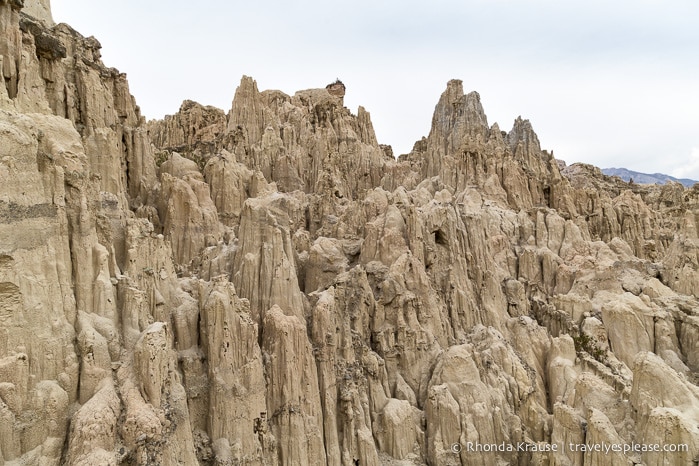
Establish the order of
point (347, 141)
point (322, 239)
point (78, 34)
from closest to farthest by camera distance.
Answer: point (78, 34), point (322, 239), point (347, 141)

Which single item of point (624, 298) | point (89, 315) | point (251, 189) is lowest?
point (624, 298)

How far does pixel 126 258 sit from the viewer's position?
17391 millimetres

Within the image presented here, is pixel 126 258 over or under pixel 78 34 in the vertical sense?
under

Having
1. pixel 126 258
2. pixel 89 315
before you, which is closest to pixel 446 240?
pixel 126 258

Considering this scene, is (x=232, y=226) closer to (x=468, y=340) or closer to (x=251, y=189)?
(x=251, y=189)

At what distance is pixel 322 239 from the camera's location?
2958 cm

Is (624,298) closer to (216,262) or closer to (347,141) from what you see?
(216,262)

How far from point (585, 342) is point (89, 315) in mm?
29451

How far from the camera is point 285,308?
22.5 meters

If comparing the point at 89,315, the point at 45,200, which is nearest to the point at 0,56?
the point at 45,200

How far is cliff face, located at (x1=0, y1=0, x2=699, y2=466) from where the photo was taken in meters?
13.8

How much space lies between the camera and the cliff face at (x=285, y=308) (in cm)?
1379

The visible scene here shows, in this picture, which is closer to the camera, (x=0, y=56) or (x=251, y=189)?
(x=0, y=56)

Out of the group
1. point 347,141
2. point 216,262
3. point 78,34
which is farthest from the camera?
point 347,141
